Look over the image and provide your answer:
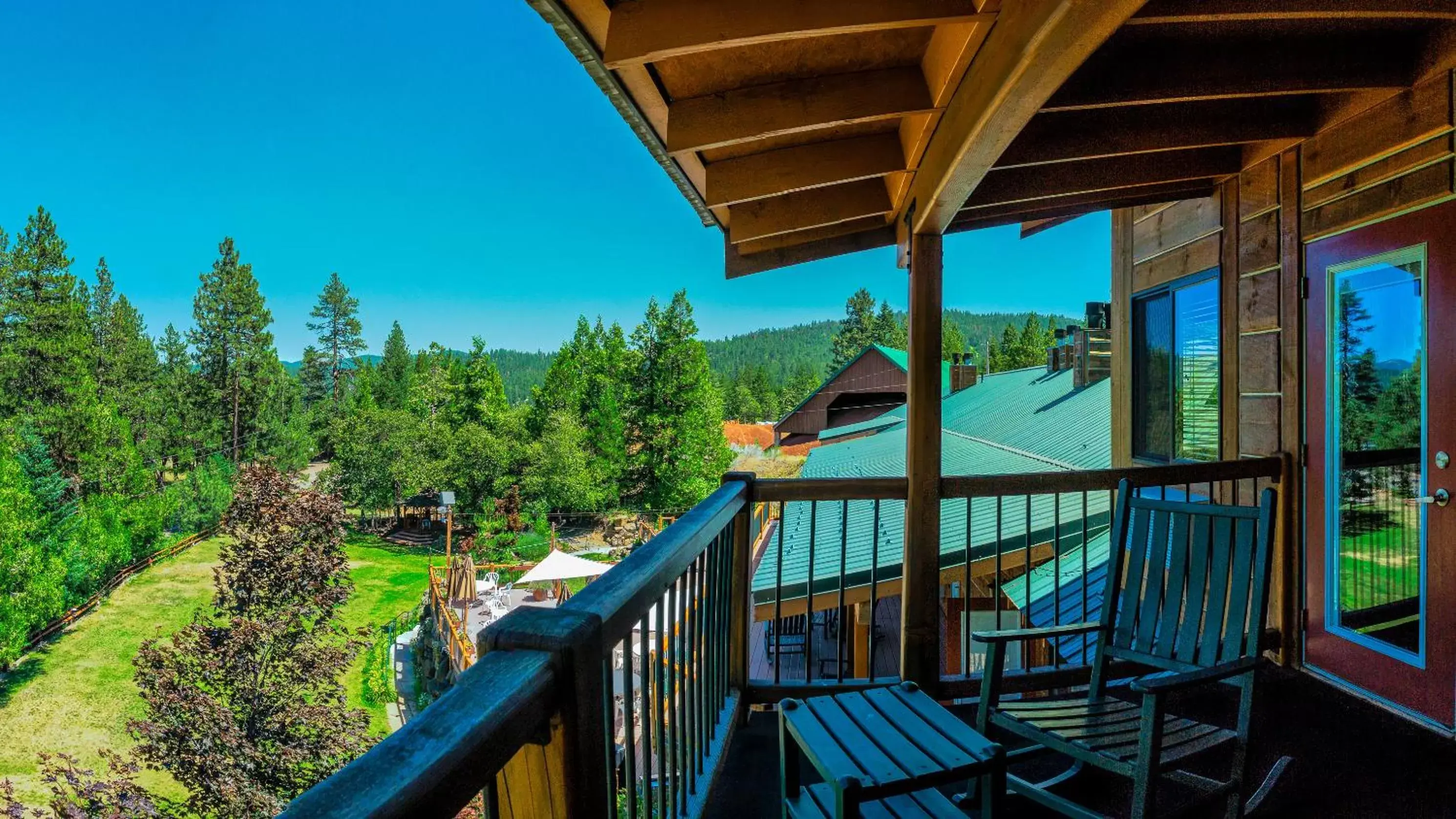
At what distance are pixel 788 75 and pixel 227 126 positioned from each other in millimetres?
91349

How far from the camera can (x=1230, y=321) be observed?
3.70 m

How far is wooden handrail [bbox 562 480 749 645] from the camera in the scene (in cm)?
115

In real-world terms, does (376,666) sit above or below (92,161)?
below

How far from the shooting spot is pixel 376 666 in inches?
655

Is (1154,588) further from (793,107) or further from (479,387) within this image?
(479,387)

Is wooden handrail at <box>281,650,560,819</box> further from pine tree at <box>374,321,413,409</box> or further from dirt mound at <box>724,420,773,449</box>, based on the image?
pine tree at <box>374,321,413,409</box>

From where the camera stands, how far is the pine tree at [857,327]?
53656 mm

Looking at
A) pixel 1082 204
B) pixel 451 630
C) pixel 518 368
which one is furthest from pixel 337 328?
pixel 1082 204

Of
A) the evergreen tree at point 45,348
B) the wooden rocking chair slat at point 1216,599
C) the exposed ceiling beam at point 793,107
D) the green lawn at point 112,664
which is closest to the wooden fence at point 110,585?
the green lawn at point 112,664

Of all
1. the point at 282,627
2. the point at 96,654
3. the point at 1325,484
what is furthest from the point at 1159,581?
the point at 96,654

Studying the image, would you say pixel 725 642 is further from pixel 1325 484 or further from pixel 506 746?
pixel 1325 484

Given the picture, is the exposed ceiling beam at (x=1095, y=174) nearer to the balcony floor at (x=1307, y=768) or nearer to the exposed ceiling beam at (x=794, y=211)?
the exposed ceiling beam at (x=794, y=211)

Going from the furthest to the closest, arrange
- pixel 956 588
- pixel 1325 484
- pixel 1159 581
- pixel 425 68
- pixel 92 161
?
pixel 425 68, pixel 92 161, pixel 956 588, pixel 1325 484, pixel 1159 581

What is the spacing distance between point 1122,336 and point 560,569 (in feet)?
41.0
